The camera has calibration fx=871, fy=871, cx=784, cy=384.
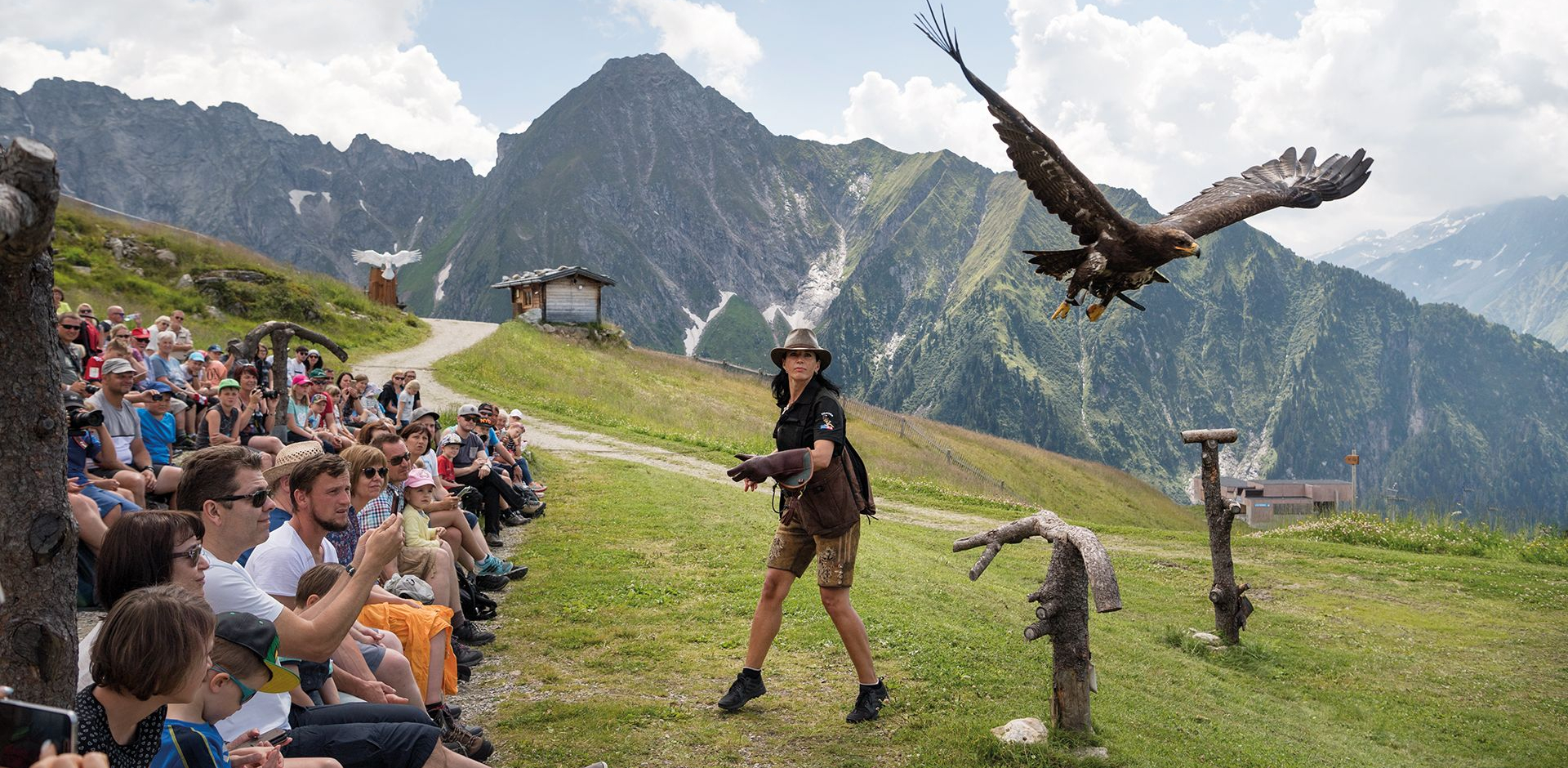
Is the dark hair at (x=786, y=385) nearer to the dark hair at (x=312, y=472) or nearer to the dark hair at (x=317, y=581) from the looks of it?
the dark hair at (x=312, y=472)

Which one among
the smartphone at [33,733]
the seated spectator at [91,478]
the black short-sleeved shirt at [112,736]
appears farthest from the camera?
the seated spectator at [91,478]

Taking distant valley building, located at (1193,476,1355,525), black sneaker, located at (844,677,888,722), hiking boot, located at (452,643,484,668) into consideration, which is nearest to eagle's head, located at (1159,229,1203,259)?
black sneaker, located at (844,677,888,722)

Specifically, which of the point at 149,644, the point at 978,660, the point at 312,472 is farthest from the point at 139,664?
the point at 978,660

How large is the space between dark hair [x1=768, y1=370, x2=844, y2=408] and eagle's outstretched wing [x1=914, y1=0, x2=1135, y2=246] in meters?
2.92

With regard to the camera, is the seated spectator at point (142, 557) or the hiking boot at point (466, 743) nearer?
the seated spectator at point (142, 557)

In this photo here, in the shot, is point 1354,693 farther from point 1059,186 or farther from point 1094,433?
point 1094,433

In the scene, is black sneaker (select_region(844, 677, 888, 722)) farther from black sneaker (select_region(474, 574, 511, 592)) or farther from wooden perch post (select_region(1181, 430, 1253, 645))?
wooden perch post (select_region(1181, 430, 1253, 645))

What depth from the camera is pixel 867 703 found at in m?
5.52

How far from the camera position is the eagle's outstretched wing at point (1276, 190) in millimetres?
9094

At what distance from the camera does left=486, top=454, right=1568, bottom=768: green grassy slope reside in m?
5.40

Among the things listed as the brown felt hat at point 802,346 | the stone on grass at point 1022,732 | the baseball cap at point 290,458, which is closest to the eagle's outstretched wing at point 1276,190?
the brown felt hat at point 802,346

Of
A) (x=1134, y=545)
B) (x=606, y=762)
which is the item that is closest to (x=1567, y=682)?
(x=1134, y=545)

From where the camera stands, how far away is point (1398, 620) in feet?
37.1

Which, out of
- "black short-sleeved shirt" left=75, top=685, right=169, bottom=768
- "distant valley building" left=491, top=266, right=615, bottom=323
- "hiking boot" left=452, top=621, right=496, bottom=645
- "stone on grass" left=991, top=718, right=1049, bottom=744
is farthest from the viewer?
"distant valley building" left=491, top=266, right=615, bottom=323
